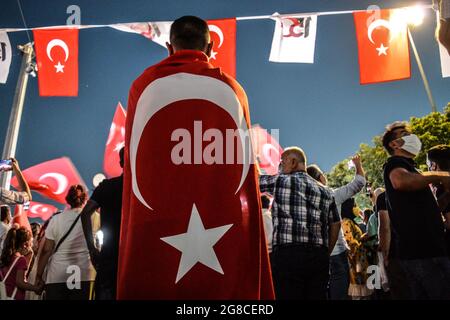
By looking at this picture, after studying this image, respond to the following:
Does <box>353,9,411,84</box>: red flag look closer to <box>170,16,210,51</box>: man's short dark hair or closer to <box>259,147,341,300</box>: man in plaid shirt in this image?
<box>259,147,341,300</box>: man in plaid shirt

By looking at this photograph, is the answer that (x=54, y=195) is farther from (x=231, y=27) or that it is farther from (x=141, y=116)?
(x=141, y=116)

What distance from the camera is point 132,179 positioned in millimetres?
1816

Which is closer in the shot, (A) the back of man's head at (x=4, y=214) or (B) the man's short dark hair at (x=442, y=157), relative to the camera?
(B) the man's short dark hair at (x=442, y=157)

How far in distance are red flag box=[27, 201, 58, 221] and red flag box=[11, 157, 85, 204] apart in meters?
1.00

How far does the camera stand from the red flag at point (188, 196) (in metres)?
1.70

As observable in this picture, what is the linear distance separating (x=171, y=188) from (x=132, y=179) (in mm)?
167

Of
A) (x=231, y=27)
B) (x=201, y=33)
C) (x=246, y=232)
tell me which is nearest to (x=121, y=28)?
(x=231, y=27)

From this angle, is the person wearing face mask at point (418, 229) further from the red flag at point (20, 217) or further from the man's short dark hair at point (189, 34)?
the red flag at point (20, 217)

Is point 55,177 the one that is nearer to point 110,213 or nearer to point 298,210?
point 110,213

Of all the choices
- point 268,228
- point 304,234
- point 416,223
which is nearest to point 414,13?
point 268,228

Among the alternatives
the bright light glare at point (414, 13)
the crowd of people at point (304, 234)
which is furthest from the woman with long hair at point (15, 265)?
the bright light glare at point (414, 13)

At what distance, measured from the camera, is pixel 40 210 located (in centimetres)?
970

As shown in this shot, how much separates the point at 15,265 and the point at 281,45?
5484 mm

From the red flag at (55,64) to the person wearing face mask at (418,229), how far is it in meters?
6.17
